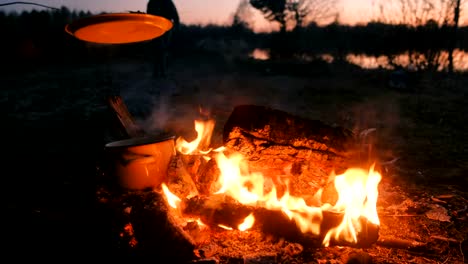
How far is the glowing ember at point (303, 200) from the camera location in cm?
272

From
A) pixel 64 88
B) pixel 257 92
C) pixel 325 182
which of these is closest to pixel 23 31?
pixel 64 88

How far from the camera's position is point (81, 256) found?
8.96 ft

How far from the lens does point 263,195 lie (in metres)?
3.27

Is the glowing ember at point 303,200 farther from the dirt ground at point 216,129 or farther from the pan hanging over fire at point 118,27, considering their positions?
the pan hanging over fire at point 118,27

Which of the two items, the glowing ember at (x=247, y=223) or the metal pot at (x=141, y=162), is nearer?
the glowing ember at (x=247, y=223)

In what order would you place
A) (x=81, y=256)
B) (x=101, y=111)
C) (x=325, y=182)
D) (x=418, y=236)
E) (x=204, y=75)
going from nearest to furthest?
1. (x=81, y=256)
2. (x=418, y=236)
3. (x=325, y=182)
4. (x=101, y=111)
5. (x=204, y=75)

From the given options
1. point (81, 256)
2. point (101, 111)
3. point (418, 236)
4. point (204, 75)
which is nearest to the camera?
point (81, 256)

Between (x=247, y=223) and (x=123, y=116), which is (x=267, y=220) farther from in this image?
(x=123, y=116)

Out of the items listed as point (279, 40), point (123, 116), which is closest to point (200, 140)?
point (123, 116)

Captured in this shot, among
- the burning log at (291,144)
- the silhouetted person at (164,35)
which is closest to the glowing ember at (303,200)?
the burning log at (291,144)

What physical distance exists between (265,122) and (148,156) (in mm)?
1127

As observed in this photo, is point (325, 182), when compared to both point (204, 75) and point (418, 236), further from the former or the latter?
point (204, 75)

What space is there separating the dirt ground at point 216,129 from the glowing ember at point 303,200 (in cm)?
20

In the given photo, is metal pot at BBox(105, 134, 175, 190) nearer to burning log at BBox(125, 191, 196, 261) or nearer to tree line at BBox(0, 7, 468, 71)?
burning log at BBox(125, 191, 196, 261)
